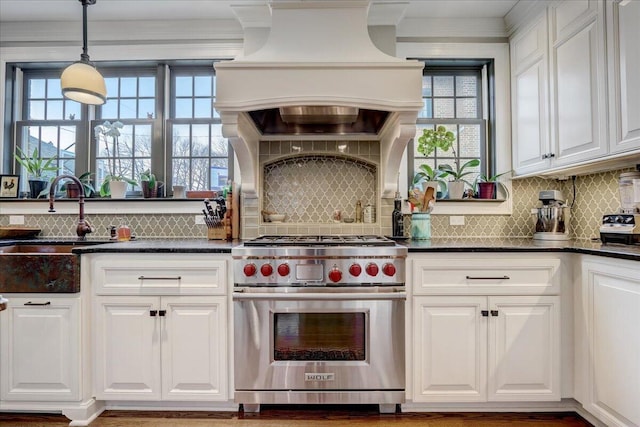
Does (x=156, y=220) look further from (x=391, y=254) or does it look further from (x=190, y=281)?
(x=391, y=254)

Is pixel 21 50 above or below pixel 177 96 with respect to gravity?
above

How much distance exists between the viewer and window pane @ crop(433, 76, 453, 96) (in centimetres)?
286

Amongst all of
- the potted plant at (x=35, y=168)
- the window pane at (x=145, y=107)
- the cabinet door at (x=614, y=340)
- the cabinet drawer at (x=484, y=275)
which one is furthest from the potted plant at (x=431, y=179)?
the potted plant at (x=35, y=168)

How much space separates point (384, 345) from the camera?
1927mm

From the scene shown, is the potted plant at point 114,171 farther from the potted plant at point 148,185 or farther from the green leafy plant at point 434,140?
the green leafy plant at point 434,140

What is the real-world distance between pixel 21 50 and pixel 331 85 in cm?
251

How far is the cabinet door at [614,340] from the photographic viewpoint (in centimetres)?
155

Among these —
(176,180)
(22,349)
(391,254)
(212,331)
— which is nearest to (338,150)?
(391,254)

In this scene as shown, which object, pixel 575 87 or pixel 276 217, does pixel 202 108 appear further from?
pixel 575 87

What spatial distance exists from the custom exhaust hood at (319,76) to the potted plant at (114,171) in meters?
1.10

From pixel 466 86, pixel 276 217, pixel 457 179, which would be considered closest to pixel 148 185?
pixel 276 217

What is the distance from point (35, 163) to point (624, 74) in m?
3.79

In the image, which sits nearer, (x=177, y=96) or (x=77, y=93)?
(x=77, y=93)

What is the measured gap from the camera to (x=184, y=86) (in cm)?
288
